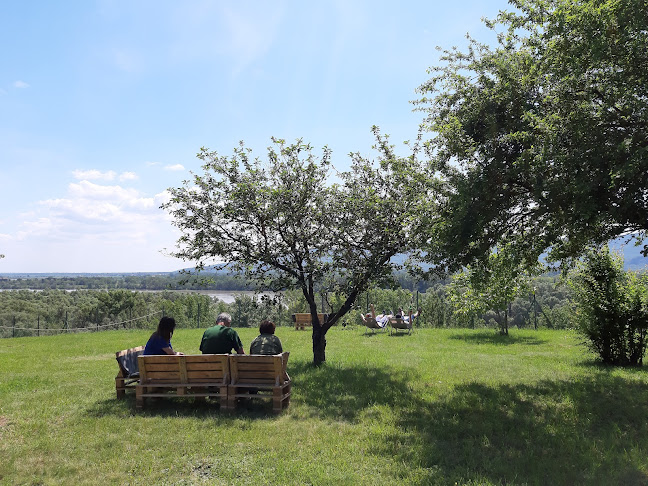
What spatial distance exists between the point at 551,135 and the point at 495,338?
1308cm

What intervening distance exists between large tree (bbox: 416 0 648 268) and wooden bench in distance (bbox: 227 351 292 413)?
3361 millimetres

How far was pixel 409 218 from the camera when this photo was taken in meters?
8.60

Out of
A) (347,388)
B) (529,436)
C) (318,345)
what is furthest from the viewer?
(318,345)

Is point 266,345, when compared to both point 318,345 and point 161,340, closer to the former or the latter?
point 161,340

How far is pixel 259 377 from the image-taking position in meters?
7.14

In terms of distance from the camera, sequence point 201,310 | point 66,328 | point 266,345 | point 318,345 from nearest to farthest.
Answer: point 266,345 → point 318,345 → point 66,328 → point 201,310

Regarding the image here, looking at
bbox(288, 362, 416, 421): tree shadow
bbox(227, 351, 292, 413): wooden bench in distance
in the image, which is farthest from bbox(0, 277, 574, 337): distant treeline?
bbox(227, 351, 292, 413): wooden bench in distance

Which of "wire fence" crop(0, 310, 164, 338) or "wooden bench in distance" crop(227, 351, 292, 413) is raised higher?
"wooden bench in distance" crop(227, 351, 292, 413)

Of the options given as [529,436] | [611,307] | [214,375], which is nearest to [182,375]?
[214,375]

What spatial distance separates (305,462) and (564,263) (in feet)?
23.5

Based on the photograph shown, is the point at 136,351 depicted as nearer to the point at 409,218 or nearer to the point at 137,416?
the point at 137,416

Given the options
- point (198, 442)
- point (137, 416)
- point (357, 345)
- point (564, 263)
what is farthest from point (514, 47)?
point (357, 345)

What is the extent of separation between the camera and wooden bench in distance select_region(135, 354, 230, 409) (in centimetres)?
709

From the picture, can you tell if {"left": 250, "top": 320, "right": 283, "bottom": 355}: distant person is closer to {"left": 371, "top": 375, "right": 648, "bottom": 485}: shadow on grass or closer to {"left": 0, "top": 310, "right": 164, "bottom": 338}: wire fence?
{"left": 371, "top": 375, "right": 648, "bottom": 485}: shadow on grass
